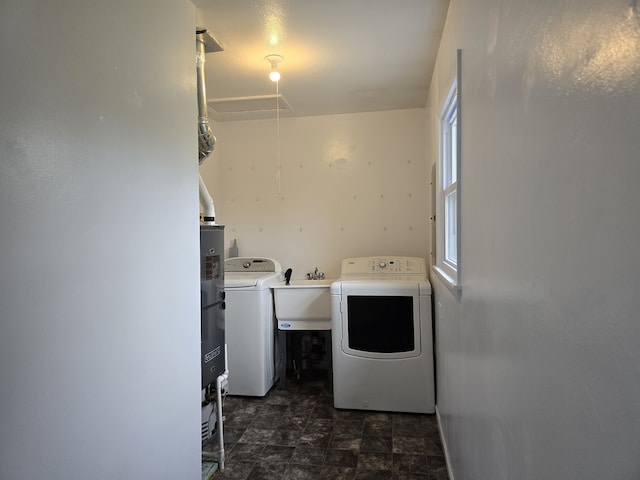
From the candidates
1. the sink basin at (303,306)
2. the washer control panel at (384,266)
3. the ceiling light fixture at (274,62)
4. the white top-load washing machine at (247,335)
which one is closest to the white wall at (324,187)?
the washer control panel at (384,266)

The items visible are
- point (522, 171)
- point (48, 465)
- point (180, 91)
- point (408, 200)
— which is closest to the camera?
point (522, 171)

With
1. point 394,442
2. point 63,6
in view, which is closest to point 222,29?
point 63,6

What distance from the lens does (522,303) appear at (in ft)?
2.75

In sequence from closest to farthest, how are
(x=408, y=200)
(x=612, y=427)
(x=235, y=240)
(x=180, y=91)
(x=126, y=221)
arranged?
(x=612, y=427) < (x=126, y=221) < (x=180, y=91) < (x=408, y=200) < (x=235, y=240)

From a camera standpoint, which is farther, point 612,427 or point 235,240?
point 235,240

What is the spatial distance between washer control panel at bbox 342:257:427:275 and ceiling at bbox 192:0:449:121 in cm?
132

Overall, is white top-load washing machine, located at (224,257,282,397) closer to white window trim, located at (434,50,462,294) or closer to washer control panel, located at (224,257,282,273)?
washer control panel, located at (224,257,282,273)

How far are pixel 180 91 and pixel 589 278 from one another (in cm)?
169

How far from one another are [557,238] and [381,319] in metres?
2.28

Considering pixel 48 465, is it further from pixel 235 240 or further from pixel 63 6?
pixel 235 240

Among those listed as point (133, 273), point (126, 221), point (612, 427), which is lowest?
point (612, 427)

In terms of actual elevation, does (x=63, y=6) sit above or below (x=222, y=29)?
below

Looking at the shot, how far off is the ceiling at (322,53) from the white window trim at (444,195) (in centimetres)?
43

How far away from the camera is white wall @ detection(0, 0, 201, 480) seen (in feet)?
3.20
